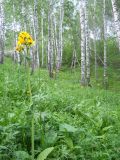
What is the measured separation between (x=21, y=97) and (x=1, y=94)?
532mm

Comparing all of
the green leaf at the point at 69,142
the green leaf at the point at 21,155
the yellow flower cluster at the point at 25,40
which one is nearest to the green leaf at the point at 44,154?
the green leaf at the point at 21,155

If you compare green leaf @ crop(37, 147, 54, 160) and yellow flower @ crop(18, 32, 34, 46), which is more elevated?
yellow flower @ crop(18, 32, 34, 46)

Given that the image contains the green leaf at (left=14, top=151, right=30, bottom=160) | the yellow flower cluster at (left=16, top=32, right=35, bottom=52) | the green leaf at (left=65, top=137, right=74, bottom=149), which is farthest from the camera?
the green leaf at (left=65, top=137, right=74, bottom=149)

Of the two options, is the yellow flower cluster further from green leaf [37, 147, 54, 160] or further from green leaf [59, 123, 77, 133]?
green leaf [59, 123, 77, 133]

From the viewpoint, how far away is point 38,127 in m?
4.04

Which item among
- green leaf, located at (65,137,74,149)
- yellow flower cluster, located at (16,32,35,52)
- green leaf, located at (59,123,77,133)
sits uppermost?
yellow flower cluster, located at (16,32,35,52)

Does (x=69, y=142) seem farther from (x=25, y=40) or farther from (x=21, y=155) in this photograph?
(x=25, y=40)

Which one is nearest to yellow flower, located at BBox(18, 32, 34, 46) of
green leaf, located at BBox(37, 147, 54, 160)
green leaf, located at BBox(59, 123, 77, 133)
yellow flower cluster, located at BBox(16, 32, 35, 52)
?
yellow flower cluster, located at BBox(16, 32, 35, 52)

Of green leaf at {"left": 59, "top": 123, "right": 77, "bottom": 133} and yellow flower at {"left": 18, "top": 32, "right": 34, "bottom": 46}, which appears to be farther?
green leaf at {"left": 59, "top": 123, "right": 77, "bottom": 133}

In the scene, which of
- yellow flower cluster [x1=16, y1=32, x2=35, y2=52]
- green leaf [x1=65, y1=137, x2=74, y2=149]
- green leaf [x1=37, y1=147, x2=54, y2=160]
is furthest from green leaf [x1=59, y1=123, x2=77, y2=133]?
yellow flower cluster [x1=16, y1=32, x2=35, y2=52]

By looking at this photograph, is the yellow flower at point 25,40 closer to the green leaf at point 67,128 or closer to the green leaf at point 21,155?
the green leaf at point 21,155

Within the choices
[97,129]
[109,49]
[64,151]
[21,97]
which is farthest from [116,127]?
[109,49]

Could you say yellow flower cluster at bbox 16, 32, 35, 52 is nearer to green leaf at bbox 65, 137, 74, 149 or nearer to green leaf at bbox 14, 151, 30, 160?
green leaf at bbox 14, 151, 30, 160

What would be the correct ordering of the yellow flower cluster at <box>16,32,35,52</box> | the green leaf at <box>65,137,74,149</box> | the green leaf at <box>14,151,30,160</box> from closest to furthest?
1. the yellow flower cluster at <box>16,32,35,52</box>
2. the green leaf at <box>14,151,30,160</box>
3. the green leaf at <box>65,137,74,149</box>
